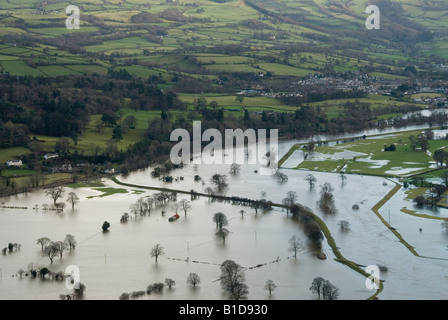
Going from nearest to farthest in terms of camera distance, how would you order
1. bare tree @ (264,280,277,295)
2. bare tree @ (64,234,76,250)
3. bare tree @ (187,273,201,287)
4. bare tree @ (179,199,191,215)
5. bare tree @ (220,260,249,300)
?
bare tree @ (220,260,249,300) → bare tree @ (264,280,277,295) → bare tree @ (187,273,201,287) → bare tree @ (64,234,76,250) → bare tree @ (179,199,191,215)

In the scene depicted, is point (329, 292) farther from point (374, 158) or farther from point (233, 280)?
point (374, 158)

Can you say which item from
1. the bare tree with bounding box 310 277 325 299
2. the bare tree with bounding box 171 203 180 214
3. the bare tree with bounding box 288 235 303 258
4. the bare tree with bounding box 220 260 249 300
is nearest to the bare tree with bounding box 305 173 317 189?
the bare tree with bounding box 171 203 180 214

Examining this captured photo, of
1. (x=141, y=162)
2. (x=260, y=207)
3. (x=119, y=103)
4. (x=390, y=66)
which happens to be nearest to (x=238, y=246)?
(x=260, y=207)

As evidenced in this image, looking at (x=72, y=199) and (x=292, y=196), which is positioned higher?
(x=292, y=196)

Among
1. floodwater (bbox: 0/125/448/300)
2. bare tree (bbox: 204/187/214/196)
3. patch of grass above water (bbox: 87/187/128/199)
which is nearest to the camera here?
floodwater (bbox: 0/125/448/300)

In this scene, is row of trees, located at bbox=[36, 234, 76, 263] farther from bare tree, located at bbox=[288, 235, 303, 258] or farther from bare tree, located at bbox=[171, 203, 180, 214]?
bare tree, located at bbox=[288, 235, 303, 258]

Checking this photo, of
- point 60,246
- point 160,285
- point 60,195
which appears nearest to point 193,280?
point 160,285

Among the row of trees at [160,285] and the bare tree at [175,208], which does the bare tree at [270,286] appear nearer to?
the row of trees at [160,285]
